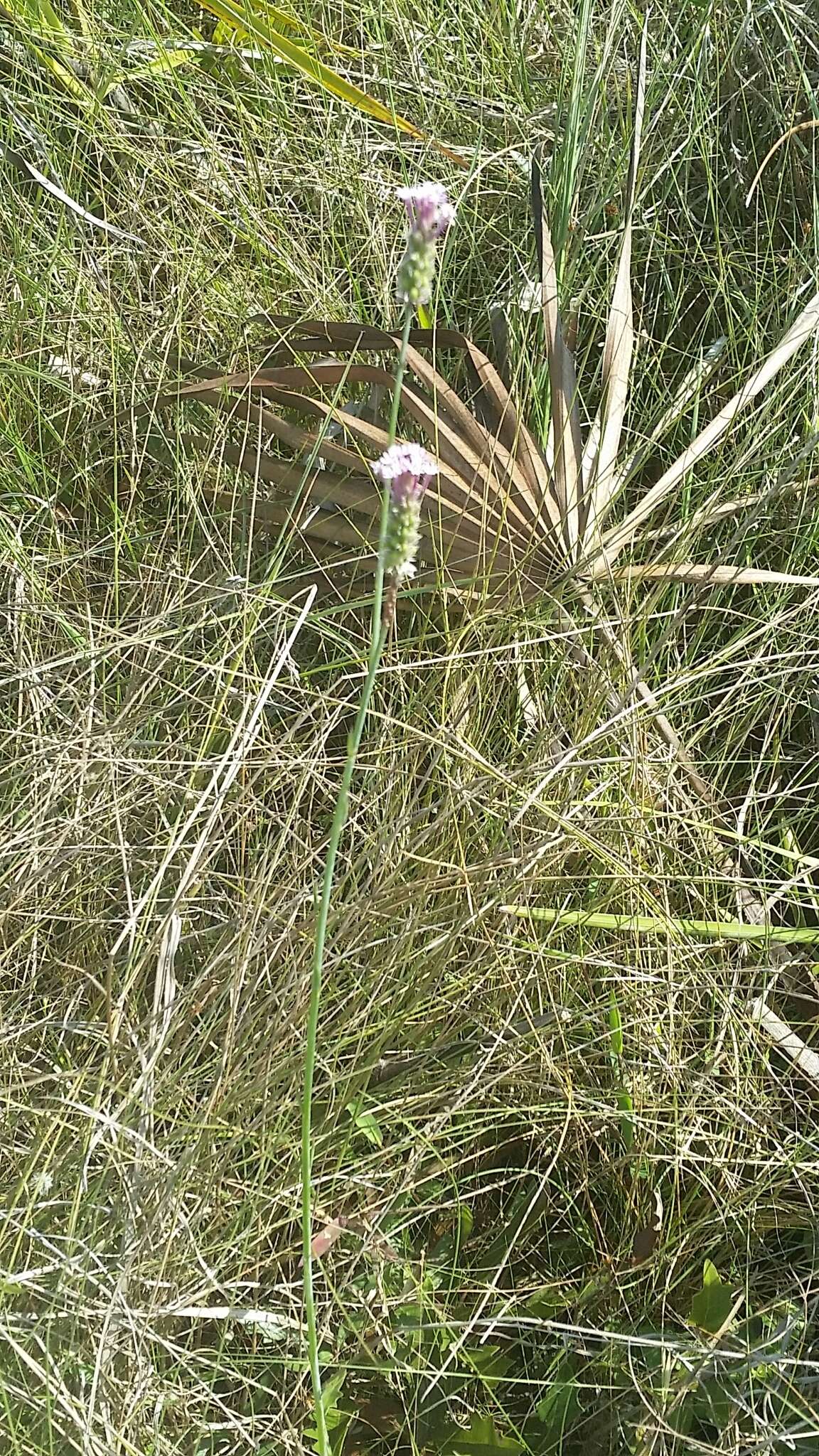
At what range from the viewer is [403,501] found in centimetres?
63

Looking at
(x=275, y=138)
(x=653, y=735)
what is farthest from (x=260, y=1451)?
(x=275, y=138)

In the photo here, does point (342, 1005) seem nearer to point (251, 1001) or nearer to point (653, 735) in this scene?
point (251, 1001)

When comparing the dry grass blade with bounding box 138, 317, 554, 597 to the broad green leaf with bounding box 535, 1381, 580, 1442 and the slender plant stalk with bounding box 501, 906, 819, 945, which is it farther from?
the broad green leaf with bounding box 535, 1381, 580, 1442

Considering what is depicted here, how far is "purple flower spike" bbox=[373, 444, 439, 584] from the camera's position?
0.61 metres

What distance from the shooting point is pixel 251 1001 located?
1.14 metres

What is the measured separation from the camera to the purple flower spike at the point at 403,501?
24.1 inches

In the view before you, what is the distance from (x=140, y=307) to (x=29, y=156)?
0.34 metres

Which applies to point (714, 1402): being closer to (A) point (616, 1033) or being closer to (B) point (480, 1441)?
(B) point (480, 1441)

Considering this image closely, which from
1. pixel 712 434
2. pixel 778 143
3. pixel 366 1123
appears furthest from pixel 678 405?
pixel 366 1123

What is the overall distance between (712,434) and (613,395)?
0.12 meters

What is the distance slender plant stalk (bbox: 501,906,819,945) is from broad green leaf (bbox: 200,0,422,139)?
1.14m

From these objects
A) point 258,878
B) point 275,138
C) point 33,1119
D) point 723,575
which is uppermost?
point 275,138

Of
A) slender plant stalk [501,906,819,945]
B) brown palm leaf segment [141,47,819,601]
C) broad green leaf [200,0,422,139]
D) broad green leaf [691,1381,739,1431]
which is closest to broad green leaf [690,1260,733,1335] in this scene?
broad green leaf [691,1381,739,1431]

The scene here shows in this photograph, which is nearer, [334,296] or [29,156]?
[334,296]
